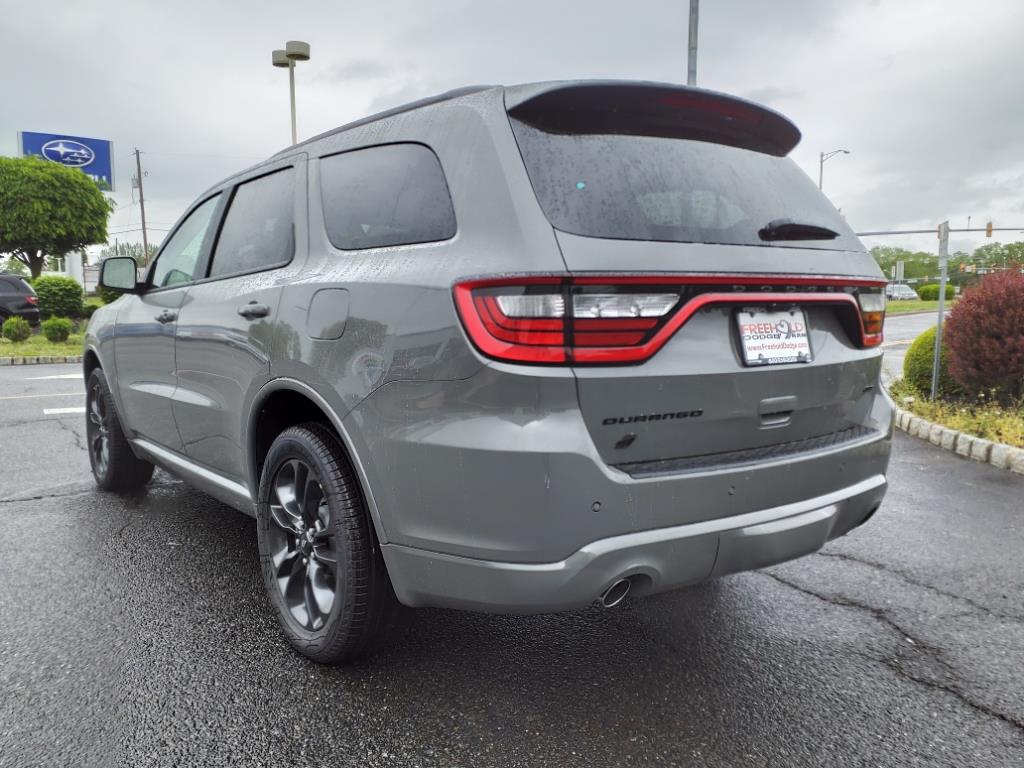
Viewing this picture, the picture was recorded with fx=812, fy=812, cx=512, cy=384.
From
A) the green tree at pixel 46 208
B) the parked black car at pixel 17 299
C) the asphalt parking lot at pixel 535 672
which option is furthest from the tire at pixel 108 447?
the green tree at pixel 46 208

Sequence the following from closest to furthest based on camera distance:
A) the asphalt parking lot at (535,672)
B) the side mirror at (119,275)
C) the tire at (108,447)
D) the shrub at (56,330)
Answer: the asphalt parking lot at (535,672)
the side mirror at (119,275)
the tire at (108,447)
the shrub at (56,330)

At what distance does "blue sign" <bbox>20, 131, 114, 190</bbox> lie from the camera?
54.5 m

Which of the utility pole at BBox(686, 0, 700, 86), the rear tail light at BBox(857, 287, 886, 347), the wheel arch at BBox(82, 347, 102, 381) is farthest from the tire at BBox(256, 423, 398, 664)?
the utility pole at BBox(686, 0, 700, 86)

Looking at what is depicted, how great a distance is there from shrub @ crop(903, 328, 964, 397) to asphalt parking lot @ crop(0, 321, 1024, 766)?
15.7 feet

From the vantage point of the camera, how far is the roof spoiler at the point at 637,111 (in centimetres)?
226

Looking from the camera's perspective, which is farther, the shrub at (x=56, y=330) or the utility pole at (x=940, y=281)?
the shrub at (x=56, y=330)

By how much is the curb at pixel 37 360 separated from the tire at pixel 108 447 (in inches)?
495

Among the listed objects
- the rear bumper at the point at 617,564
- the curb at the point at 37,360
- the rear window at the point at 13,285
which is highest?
the rear window at the point at 13,285

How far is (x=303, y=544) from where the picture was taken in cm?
279

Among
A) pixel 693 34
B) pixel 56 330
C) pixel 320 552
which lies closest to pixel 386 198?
pixel 320 552

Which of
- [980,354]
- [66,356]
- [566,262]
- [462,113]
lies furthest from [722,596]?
[66,356]

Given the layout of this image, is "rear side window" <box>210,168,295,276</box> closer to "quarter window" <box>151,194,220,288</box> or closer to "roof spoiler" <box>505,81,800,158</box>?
"quarter window" <box>151,194,220,288</box>

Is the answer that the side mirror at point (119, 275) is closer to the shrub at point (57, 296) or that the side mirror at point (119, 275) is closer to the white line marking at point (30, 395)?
the white line marking at point (30, 395)

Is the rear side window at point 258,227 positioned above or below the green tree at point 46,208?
below
